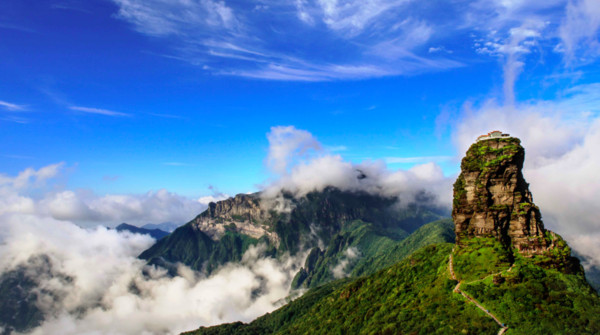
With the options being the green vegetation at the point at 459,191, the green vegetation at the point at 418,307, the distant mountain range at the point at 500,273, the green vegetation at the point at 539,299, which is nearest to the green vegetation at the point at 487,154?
the distant mountain range at the point at 500,273

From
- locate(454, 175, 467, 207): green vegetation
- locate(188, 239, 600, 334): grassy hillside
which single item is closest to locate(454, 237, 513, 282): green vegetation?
locate(188, 239, 600, 334): grassy hillside

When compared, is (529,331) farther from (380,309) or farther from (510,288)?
(380,309)

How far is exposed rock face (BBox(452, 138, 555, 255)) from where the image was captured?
107812 millimetres

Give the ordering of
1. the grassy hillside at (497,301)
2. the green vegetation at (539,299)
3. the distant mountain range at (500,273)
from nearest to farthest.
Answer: the green vegetation at (539,299) < the grassy hillside at (497,301) < the distant mountain range at (500,273)

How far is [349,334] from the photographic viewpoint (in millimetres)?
167250

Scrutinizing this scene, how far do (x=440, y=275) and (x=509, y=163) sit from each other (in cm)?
5242

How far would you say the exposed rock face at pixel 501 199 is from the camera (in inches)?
4245

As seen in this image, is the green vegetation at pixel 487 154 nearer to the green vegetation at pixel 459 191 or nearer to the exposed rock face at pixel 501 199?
the exposed rock face at pixel 501 199

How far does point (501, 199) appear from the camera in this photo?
112 metres

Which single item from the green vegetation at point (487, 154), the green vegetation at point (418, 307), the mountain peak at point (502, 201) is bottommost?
the green vegetation at point (418, 307)

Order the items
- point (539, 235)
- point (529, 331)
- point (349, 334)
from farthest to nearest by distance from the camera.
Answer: point (349, 334)
point (539, 235)
point (529, 331)

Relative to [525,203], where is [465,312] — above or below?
below

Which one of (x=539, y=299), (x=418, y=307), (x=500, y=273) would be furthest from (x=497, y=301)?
(x=418, y=307)

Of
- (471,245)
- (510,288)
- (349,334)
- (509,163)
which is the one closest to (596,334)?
(510,288)
